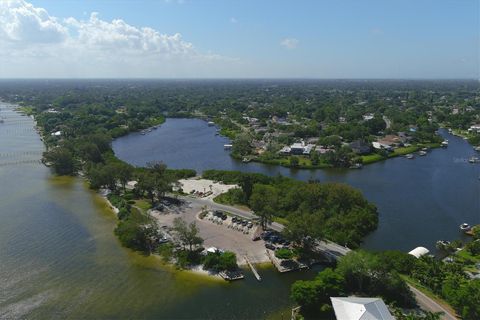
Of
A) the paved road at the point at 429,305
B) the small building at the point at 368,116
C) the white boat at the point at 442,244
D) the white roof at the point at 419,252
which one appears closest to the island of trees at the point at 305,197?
the paved road at the point at 429,305

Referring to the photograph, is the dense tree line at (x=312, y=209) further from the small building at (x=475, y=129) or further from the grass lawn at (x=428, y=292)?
the small building at (x=475, y=129)

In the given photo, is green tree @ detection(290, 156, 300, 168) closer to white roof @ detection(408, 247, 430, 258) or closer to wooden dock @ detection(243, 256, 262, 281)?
white roof @ detection(408, 247, 430, 258)

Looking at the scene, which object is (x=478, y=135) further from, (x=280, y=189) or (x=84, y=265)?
(x=84, y=265)

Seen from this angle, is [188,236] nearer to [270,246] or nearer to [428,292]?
[270,246]

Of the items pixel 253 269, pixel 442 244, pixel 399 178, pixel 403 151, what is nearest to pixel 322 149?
pixel 403 151

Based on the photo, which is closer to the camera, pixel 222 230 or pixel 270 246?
pixel 270 246
